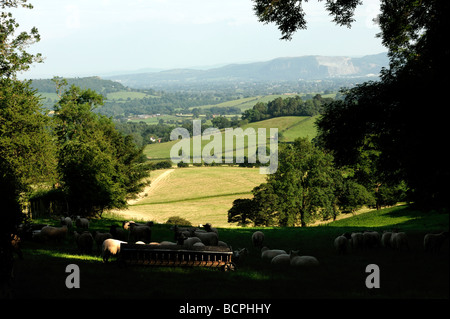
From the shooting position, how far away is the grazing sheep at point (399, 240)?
20062mm

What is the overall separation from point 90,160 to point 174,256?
2952 centimetres

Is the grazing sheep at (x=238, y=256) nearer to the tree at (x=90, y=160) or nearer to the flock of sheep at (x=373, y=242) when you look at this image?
the flock of sheep at (x=373, y=242)

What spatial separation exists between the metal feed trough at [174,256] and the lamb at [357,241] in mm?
8114

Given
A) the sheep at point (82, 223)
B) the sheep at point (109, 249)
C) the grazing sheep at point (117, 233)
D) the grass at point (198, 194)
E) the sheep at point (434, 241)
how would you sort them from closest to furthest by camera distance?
the sheep at point (109, 249), the sheep at point (434, 241), the grazing sheep at point (117, 233), the sheep at point (82, 223), the grass at point (198, 194)

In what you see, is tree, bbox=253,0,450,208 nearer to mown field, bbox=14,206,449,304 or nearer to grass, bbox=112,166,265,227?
mown field, bbox=14,206,449,304

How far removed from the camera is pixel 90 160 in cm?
4259

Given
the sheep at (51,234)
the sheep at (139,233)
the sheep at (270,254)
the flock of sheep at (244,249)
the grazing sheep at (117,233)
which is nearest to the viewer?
the flock of sheep at (244,249)

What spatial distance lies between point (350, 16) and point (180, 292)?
14.7 meters

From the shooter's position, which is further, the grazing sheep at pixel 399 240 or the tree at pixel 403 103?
the grazing sheep at pixel 399 240

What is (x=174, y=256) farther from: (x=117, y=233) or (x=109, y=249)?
(x=117, y=233)

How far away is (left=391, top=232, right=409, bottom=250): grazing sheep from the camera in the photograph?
20.1 metres

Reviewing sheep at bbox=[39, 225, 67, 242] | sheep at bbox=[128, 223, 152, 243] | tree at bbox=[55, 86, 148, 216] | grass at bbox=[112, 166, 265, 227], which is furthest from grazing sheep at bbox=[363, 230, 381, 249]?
grass at bbox=[112, 166, 265, 227]

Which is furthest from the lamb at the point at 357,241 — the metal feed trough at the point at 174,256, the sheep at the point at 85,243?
the sheep at the point at 85,243

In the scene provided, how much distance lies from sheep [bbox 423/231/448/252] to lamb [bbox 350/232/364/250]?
3172mm
